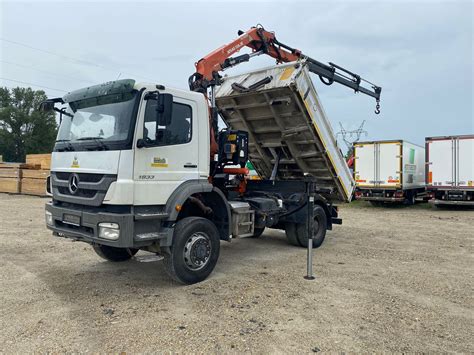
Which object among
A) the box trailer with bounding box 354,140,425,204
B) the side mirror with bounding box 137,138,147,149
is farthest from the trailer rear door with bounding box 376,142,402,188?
the side mirror with bounding box 137,138,147,149

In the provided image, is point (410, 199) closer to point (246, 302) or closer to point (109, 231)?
point (246, 302)

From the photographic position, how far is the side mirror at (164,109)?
4672 mm

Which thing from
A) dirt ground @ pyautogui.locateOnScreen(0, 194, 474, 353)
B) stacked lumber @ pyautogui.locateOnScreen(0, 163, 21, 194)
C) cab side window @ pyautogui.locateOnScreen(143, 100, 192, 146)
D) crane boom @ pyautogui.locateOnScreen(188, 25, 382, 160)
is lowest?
dirt ground @ pyautogui.locateOnScreen(0, 194, 474, 353)

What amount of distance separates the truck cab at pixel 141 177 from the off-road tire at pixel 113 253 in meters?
0.13

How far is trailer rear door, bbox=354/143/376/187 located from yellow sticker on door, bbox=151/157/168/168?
13.4 metres

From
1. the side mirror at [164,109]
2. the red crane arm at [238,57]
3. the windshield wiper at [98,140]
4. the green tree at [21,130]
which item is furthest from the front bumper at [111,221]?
Result: the green tree at [21,130]

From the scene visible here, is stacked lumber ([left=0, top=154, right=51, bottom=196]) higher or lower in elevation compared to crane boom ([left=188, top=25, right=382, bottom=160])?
lower

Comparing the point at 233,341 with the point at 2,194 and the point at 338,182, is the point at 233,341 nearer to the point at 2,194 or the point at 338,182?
the point at 338,182

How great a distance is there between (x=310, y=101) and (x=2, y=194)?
61.3 ft

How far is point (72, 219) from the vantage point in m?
5.01

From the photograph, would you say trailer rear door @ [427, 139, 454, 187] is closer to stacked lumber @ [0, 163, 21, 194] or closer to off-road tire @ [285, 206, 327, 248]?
off-road tire @ [285, 206, 327, 248]

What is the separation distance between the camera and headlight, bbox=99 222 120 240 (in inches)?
180

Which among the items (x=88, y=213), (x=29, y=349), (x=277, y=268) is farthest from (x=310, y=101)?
(x=29, y=349)

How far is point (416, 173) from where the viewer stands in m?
17.5
